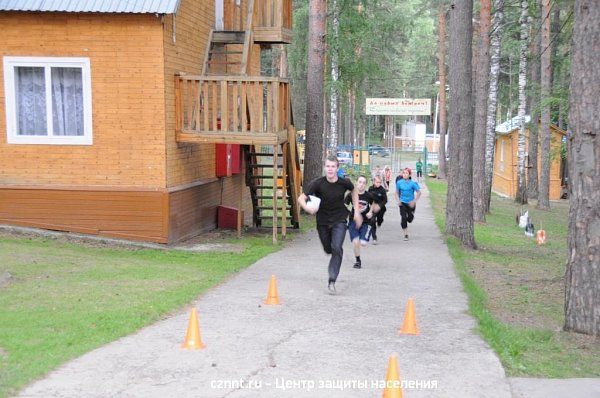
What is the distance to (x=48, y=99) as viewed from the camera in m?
14.6

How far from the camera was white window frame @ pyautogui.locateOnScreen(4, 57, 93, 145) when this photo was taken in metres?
14.5

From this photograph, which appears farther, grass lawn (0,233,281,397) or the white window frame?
the white window frame

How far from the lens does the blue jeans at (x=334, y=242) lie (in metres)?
10.2

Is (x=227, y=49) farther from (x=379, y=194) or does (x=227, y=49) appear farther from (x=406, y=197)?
(x=379, y=194)

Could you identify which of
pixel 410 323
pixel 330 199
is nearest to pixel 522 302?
pixel 330 199

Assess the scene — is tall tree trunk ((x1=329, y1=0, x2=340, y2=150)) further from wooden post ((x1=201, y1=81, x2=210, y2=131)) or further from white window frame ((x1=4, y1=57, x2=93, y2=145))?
white window frame ((x1=4, y1=57, x2=93, y2=145))

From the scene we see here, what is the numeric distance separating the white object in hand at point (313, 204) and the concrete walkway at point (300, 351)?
119 cm

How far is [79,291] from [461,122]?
1013 cm

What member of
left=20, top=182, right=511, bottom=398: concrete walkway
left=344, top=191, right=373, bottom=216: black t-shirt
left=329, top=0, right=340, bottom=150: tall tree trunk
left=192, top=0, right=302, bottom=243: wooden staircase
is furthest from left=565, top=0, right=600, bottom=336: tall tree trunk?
left=329, top=0, right=340, bottom=150: tall tree trunk

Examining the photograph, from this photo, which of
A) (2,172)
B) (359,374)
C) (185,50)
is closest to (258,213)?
(185,50)

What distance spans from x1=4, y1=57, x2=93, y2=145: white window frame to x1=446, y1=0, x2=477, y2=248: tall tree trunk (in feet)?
26.1

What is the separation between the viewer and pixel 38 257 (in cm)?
1216

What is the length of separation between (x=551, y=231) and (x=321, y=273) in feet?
44.8

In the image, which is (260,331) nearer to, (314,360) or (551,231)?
(314,360)
